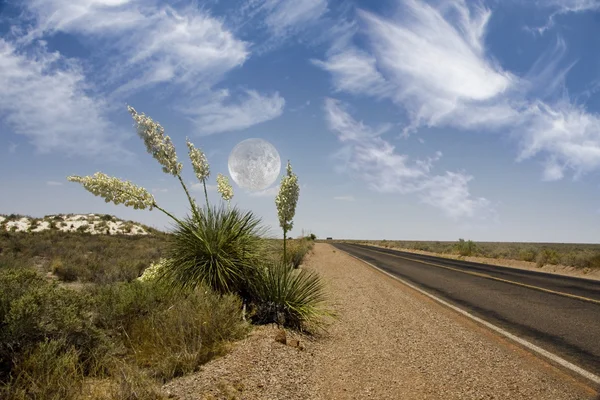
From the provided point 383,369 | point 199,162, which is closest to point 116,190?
point 199,162

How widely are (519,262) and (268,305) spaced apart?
27056mm

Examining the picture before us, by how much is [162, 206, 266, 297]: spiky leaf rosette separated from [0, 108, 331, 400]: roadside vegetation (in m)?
0.02

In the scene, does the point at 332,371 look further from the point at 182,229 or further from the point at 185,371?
the point at 182,229

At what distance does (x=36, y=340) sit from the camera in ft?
17.2

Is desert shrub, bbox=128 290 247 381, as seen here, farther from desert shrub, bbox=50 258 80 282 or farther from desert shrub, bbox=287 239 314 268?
desert shrub, bbox=50 258 80 282

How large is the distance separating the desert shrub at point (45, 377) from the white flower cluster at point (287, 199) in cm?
366

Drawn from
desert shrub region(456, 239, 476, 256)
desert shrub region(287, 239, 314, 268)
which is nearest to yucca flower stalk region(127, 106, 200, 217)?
desert shrub region(287, 239, 314, 268)

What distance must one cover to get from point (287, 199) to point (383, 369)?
3101mm

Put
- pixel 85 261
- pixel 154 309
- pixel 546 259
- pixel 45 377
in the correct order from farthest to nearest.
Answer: pixel 546 259, pixel 85 261, pixel 154 309, pixel 45 377

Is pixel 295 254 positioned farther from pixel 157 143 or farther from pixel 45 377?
pixel 45 377

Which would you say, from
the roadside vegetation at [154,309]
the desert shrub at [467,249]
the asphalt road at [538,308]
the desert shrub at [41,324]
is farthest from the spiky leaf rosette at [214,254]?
the desert shrub at [467,249]

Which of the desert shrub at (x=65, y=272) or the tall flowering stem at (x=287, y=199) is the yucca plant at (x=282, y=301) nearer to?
the tall flowering stem at (x=287, y=199)

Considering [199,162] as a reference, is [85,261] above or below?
below

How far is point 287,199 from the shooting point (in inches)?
286
